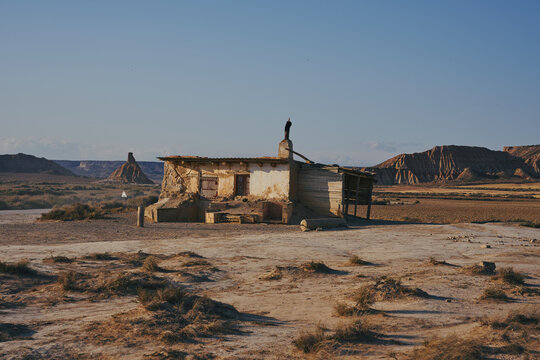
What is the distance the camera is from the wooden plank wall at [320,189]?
22.5m

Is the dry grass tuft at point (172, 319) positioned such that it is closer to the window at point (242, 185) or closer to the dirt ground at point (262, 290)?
the dirt ground at point (262, 290)

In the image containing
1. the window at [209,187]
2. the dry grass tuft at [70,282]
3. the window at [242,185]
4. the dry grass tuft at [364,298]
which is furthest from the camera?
the window at [209,187]

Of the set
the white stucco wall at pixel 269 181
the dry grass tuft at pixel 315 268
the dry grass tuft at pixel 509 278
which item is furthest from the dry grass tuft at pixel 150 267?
the white stucco wall at pixel 269 181

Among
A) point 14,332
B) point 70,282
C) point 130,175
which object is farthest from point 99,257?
point 130,175

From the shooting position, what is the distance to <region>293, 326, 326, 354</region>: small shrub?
236 inches

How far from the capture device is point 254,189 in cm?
2333

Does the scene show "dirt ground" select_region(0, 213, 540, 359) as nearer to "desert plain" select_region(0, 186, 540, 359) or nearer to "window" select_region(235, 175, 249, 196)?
"desert plain" select_region(0, 186, 540, 359)

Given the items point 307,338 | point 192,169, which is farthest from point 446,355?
point 192,169

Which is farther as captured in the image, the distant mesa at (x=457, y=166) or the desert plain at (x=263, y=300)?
the distant mesa at (x=457, y=166)

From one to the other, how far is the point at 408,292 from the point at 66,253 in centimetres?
870

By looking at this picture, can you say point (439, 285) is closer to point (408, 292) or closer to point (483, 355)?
point (408, 292)

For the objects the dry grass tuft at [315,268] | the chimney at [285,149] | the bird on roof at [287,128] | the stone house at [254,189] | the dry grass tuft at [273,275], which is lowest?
the dry grass tuft at [273,275]

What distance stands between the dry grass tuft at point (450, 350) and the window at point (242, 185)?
17906mm

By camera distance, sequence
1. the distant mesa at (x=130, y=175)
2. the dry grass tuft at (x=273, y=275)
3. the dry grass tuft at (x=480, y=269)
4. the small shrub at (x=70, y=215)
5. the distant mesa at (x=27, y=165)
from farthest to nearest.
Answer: the distant mesa at (x=27, y=165) → the distant mesa at (x=130, y=175) → the small shrub at (x=70, y=215) → the dry grass tuft at (x=480, y=269) → the dry grass tuft at (x=273, y=275)
